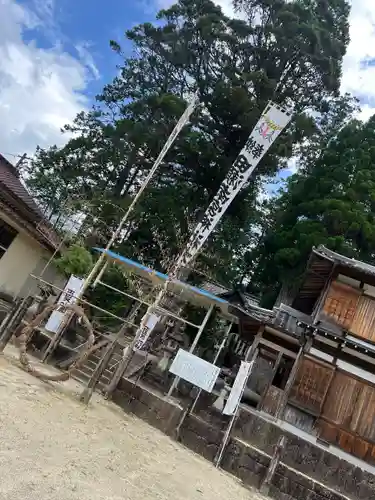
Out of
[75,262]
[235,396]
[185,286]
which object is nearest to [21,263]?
[75,262]

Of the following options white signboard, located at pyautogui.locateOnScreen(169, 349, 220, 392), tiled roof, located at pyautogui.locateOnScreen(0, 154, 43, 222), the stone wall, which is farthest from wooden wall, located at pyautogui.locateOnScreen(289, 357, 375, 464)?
tiled roof, located at pyautogui.locateOnScreen(0, 154, 43, 222)

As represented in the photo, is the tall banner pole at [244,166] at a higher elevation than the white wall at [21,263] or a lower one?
higher

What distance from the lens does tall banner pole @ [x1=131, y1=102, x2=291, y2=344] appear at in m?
14.3

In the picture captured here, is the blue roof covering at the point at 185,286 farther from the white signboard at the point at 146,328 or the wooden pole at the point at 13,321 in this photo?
the wooden pole at the point at 13,321

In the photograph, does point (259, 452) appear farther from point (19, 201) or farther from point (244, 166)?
point (19, 201)

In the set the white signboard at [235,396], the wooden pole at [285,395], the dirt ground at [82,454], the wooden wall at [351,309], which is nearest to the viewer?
the dirt ground at [82,454]

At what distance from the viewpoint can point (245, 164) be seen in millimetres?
15000

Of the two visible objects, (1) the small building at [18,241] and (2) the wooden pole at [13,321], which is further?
(1) the small building at [18,241]

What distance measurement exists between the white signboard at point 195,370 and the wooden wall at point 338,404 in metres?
4.09

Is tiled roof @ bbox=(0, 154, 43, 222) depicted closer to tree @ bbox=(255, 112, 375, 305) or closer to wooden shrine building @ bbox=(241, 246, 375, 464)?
wooden shrine building @ bbox=(241, 246, 375, 464)

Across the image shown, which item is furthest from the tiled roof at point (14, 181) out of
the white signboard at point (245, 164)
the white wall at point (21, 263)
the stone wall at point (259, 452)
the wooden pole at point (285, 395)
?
the wooden pole at point (285, 395)

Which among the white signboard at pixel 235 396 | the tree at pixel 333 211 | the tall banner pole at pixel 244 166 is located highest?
the tree at pixel 333 211

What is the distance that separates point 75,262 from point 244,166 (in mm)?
7297

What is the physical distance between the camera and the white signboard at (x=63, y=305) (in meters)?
12.1
